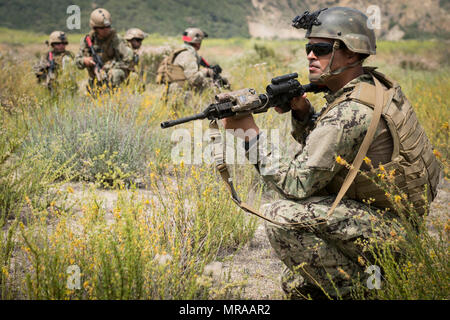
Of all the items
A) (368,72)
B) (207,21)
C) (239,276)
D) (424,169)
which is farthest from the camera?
(207,21)

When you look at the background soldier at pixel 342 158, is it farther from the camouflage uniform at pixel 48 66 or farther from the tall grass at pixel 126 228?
the camouflage uniform at pixel 48 66

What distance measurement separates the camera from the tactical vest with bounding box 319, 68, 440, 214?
217 centimetres

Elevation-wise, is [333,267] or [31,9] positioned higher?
[31,9]

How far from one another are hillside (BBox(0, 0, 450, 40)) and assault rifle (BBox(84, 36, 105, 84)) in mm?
33272

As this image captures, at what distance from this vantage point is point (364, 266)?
2359 millimetres

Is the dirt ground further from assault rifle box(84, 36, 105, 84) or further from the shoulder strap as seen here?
assault rifle box(84, 36, 105, 84)

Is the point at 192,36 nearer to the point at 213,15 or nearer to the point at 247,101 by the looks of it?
the point at 247,101

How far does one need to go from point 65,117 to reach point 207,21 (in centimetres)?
5548

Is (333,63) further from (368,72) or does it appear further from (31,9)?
(31,9)

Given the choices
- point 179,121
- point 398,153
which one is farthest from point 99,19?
point 398,153

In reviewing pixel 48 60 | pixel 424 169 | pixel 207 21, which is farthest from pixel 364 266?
pixel 207 21

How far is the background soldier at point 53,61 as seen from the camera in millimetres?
8461

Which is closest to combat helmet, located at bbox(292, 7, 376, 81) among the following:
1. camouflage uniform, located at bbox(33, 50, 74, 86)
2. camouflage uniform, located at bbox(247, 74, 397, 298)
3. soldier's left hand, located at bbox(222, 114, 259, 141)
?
camouflage uniform, located at bbox(247, 74, 397, 298)

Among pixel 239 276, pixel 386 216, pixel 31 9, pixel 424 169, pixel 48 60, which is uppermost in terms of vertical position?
pixel 31 9
